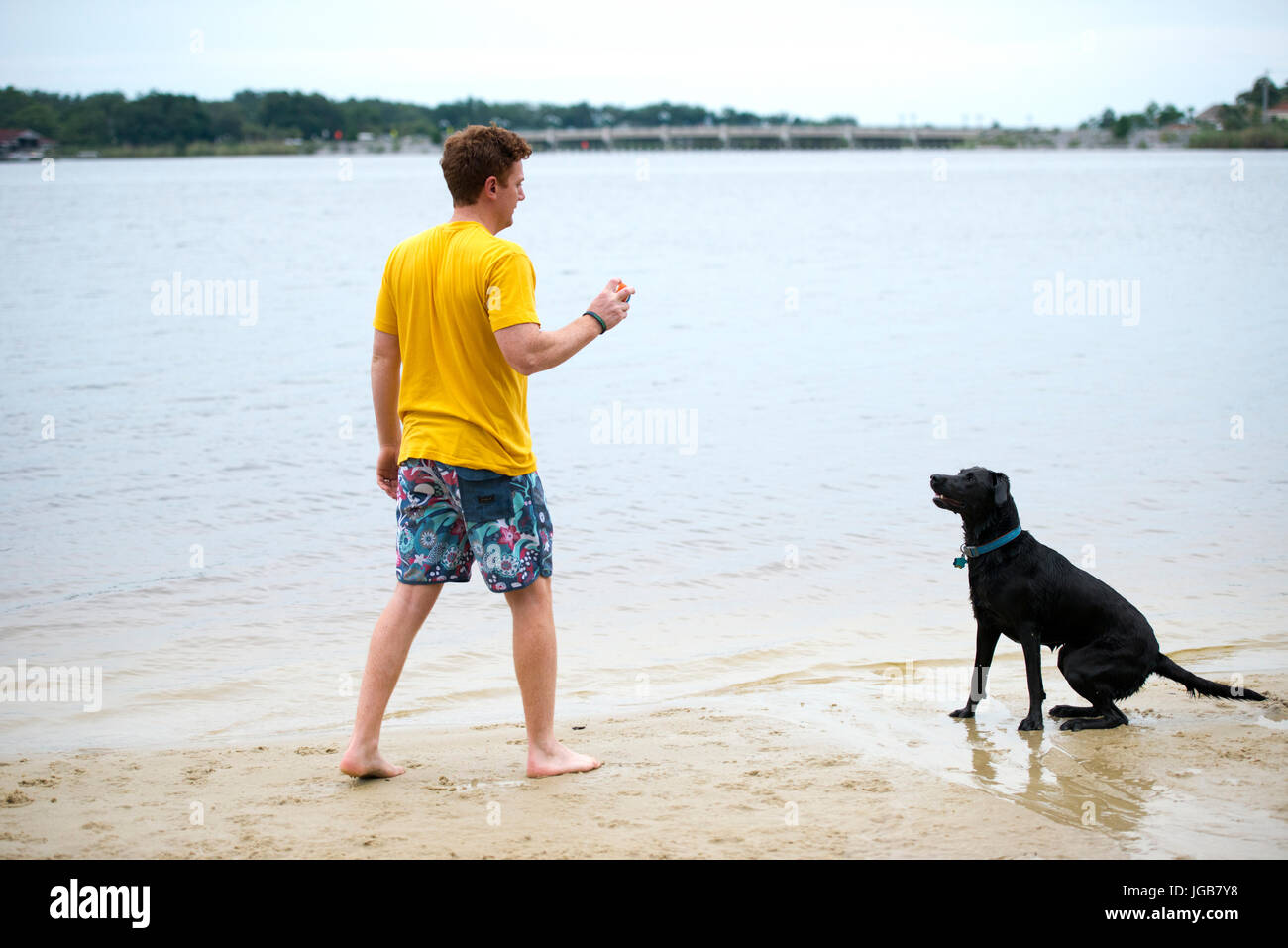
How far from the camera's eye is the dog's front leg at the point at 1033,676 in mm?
4746

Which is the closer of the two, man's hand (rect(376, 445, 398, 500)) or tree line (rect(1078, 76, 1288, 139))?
man's hand (rect(376, 445, 398, 500))

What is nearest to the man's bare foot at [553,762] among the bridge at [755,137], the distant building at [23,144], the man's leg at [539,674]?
the man's leg at [539,674]

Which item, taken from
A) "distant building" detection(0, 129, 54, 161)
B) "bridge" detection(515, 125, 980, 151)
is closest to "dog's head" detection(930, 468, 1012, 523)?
"distant building" detection(0, 129, 54, 161)

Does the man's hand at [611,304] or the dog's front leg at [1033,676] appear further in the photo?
the dog's front leg at [1033,676]

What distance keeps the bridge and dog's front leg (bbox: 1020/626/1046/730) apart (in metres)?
148

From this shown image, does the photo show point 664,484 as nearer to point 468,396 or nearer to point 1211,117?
point 468,396

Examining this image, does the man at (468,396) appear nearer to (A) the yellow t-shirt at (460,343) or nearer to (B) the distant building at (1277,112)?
(A) the yellow t-shirt at (460,343)

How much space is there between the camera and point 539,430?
505 inches

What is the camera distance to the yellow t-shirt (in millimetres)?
3797

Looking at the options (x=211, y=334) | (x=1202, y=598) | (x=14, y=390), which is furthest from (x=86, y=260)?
(x=1202, y=598)

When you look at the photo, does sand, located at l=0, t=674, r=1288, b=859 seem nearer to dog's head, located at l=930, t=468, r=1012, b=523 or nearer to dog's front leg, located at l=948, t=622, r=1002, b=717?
dog's front leg, located at l=948, t=622, r=1002, b=717

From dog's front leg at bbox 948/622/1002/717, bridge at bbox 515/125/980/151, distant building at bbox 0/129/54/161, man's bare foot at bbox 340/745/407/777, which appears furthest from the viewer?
bridge at bbox 515/125/980/151

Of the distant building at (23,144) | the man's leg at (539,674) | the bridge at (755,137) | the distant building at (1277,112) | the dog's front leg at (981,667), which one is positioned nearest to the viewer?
the man's leg at (539,674)
